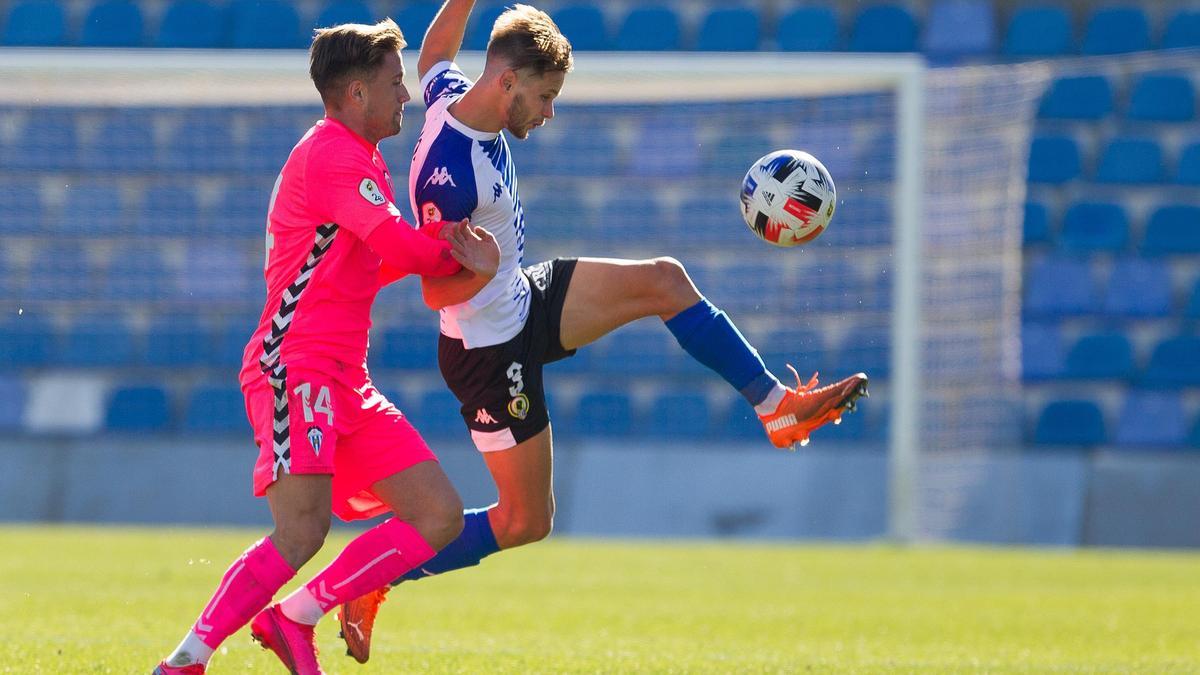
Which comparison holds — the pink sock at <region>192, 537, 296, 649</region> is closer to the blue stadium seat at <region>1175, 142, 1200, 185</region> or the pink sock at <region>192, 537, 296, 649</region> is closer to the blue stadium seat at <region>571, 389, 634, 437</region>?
the blue stadium seat at <region>571, 389, 634, 437</region>

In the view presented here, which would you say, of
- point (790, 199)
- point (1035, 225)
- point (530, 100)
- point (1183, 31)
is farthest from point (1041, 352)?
point (530, 100)

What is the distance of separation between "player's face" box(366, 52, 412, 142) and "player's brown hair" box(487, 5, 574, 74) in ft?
1.56

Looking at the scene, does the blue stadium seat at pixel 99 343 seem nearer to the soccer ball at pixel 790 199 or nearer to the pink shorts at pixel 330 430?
the soccer ball at pixel 790 199

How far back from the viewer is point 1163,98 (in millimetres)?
15305

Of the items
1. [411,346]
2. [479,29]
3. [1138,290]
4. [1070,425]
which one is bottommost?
[1070,425]

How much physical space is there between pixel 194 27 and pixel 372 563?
1190 cm

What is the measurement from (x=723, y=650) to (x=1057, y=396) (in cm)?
869

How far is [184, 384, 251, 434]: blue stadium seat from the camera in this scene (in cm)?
1335

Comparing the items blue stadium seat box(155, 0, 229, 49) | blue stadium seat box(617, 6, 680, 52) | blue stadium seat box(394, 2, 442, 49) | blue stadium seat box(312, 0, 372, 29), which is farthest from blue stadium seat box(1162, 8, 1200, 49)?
blue stadium seat box(155, 0, 229, 49)

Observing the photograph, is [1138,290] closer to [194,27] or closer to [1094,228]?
[1094,228]

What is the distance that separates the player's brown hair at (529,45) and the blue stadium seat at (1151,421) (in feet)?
32.6

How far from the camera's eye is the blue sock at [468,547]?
5.56 meters

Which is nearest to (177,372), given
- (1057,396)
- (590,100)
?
(590,100)

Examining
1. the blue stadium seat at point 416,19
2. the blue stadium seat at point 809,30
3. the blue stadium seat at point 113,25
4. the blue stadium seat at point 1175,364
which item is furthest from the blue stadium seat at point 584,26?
the blue stadium seat at point 1175,364
